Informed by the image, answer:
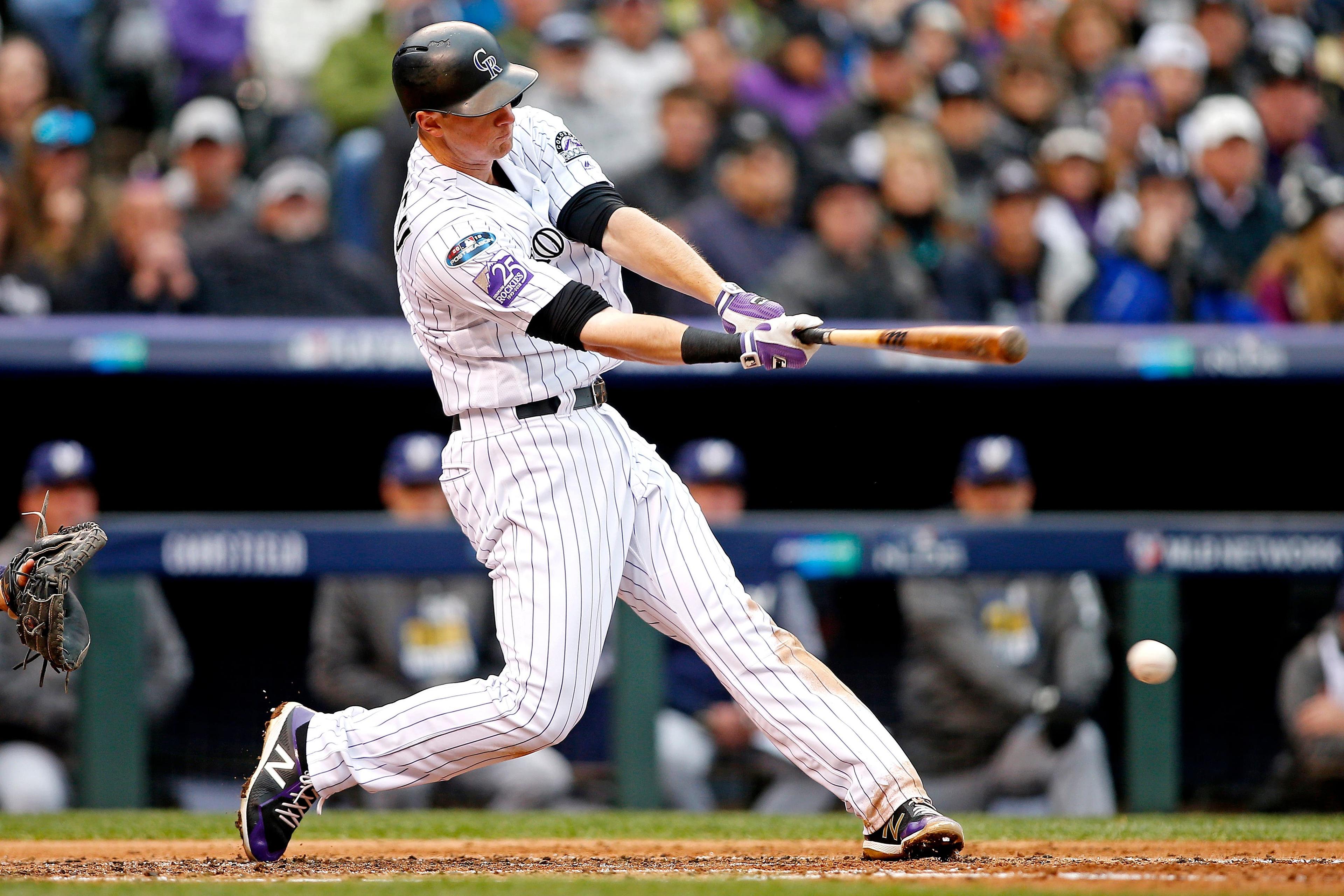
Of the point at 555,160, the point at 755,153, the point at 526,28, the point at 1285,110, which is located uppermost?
the point at 526,28

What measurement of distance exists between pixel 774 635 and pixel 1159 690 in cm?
253

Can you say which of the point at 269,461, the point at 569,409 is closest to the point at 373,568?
the point at 269,461

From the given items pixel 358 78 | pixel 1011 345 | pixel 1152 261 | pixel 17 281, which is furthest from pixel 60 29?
pixel 1011 345

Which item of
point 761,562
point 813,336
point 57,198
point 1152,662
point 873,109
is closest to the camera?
point 813,336

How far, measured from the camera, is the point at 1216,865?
3449 millimetres

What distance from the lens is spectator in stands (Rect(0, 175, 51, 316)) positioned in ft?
19.5

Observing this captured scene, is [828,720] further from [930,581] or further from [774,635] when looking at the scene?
[930,581]

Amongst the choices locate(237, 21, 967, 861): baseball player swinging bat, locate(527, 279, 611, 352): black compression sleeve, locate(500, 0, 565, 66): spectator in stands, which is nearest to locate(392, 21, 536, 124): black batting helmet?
locate(237, 21, 967, 861): baseball player swinging bat

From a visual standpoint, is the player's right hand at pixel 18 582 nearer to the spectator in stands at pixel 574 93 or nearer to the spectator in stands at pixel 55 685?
the spectator in stands at pixel 55 685

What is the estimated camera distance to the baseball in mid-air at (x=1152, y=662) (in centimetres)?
401

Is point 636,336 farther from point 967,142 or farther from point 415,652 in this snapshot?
point 967,142

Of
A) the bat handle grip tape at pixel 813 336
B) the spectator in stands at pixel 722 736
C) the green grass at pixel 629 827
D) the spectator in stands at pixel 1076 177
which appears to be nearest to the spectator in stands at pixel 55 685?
the green grass at pixel 629 827

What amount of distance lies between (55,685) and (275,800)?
2142 mm

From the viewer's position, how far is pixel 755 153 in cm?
679
